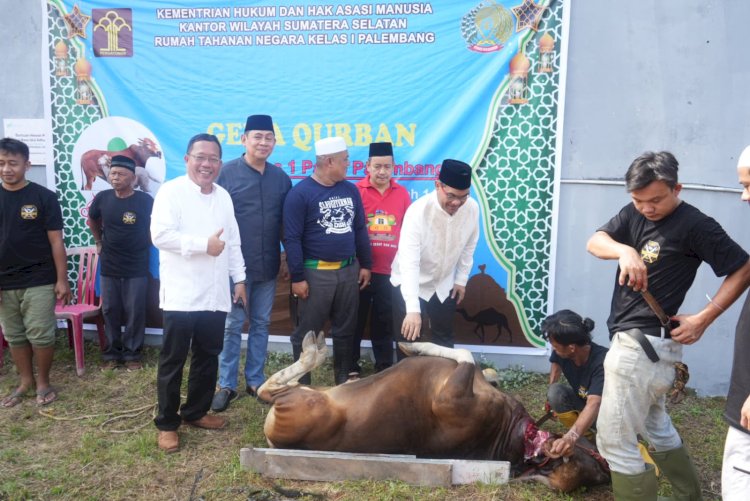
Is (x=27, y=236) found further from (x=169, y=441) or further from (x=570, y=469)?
(x=570, y=469)

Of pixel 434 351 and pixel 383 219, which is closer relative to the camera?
pixel 434 351

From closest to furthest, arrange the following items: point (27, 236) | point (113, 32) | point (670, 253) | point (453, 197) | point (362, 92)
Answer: point (670, 253)
point (453, 197)
point (27, 236)
point (362, 92)
point (113, 32)

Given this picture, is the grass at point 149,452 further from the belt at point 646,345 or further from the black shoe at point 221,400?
the belt at point 646,345

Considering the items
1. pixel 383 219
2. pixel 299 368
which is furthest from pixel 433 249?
pixel 299 368

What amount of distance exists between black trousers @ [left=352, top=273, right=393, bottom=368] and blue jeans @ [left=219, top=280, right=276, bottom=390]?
837 millimetres

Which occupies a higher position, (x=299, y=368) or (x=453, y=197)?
(x=453, y=197)

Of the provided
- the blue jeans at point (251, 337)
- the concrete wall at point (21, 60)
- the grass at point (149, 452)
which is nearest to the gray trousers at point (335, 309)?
the blue jeans at point (251, 337)

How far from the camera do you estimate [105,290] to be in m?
5.74

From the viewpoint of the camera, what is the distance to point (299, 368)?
4102mm

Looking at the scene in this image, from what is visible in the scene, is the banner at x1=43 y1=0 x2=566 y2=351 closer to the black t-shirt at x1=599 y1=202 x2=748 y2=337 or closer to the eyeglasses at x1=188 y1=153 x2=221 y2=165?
the eyeglasses at x1=188 y1=153 x2=221 y2=165

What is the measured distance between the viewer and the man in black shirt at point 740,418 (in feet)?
8.14

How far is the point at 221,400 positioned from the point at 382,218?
6.72 ft

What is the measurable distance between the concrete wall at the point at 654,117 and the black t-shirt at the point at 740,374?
2.93 m

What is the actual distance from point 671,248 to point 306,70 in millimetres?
3840
